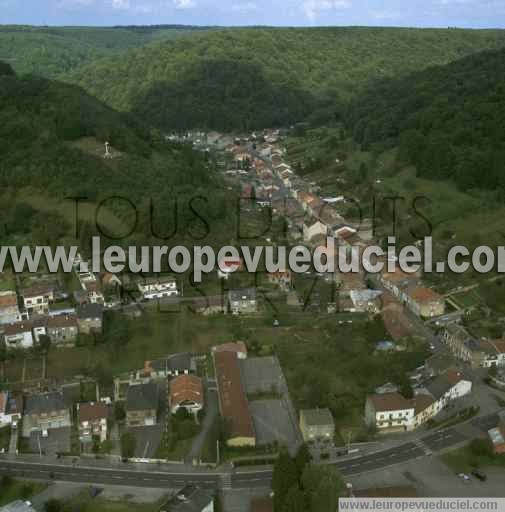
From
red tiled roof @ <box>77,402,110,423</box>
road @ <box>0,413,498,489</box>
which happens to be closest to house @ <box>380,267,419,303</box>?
road @ <box>0,413,498,489</box>

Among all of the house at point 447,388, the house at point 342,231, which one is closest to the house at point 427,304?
the house at point 447,388

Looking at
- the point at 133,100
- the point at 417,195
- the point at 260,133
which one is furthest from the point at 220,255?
the point at 133,100

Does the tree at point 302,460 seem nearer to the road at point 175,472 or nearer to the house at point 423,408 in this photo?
the road at point 175,472

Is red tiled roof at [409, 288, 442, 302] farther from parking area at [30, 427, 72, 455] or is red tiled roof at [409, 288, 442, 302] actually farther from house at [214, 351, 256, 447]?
parking area at [30, 427, 72, 455]

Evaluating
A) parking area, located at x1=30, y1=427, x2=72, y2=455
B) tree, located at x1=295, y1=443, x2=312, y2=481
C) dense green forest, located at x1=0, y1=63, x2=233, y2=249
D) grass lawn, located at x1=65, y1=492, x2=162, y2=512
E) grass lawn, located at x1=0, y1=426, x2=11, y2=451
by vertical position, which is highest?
dense green forest, located at x1=0, y1=63, x2=233, y2=249

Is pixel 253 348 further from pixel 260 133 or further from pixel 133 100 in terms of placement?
pixel 133 100

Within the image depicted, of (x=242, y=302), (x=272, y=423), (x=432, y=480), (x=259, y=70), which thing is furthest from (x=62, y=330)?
(x=259, y=70)
